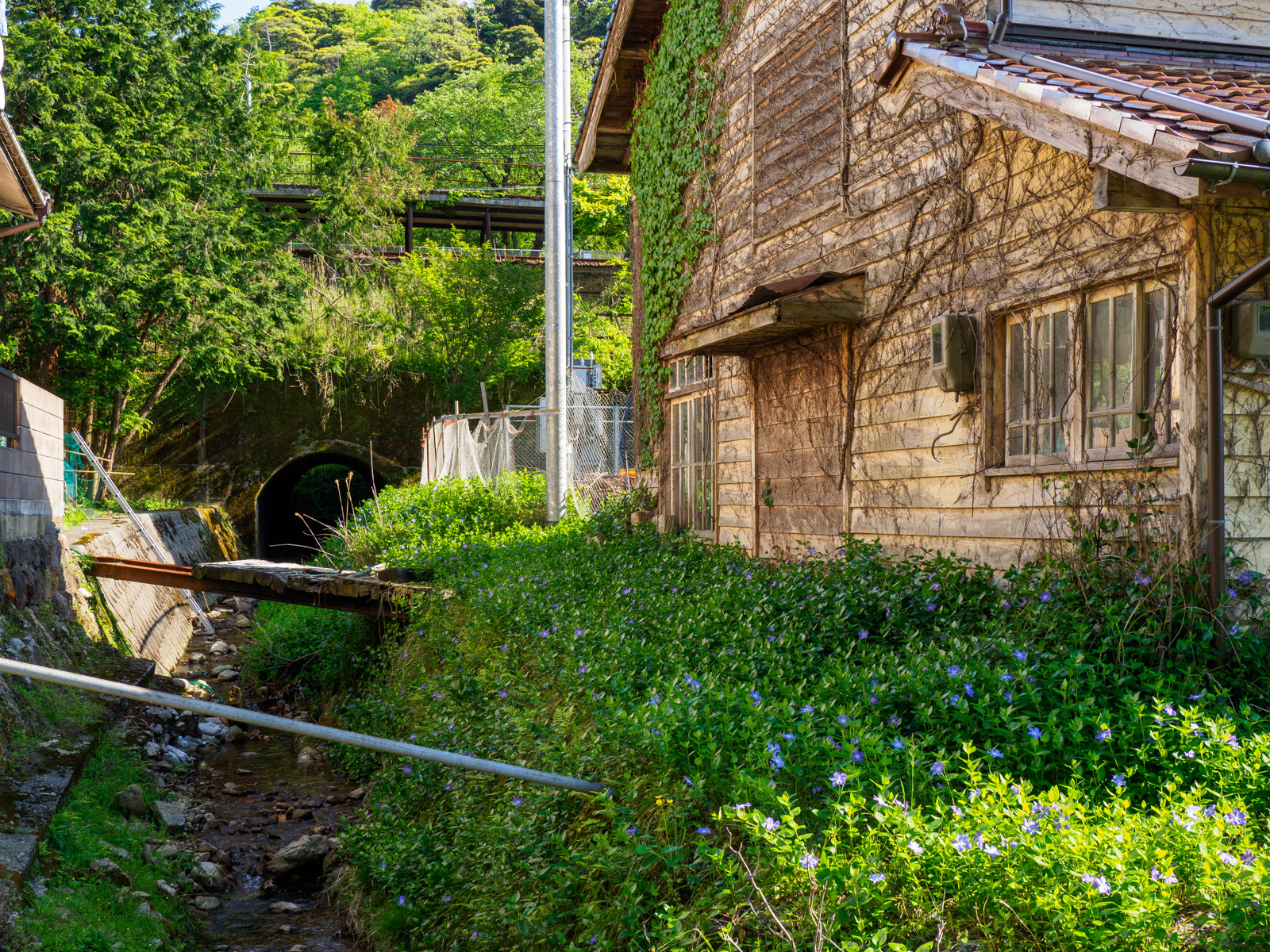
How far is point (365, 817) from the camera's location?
7039mm

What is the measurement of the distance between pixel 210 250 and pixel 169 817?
16.5 meters

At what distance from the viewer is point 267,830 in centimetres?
798

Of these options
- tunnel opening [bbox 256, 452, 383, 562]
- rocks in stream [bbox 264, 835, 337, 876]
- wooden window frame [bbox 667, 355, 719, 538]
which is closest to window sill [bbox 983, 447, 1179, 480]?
wooden window frame [bbox 667, 355, 719, 538]

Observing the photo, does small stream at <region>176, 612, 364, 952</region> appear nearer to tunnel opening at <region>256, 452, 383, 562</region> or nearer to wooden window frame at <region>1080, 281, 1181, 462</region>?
wooden window frame at <region>1080, 281, 1181, 462</region>

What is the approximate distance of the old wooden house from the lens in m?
4.65

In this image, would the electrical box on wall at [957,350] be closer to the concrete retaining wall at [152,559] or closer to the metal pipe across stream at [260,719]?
the metal pipe across stream at [260,719]

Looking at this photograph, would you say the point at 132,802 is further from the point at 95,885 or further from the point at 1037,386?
the point at 1037,386

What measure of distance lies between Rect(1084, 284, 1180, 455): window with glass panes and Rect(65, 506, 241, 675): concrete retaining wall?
10736 millimetres

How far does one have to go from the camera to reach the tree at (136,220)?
62.8 feet

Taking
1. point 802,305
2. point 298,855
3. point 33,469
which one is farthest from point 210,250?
point 802,305

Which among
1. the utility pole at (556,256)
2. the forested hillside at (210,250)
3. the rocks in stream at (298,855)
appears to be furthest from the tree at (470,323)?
the rocks in stream at (298,855)

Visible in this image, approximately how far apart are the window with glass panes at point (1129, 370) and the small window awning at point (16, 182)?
7.24 metres

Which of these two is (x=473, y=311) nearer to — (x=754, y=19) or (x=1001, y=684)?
(x=754, y=19)

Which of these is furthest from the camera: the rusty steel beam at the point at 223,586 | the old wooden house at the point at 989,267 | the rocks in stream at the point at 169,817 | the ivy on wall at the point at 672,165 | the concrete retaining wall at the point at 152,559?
the concrete retaining wall at the point at 152,559
